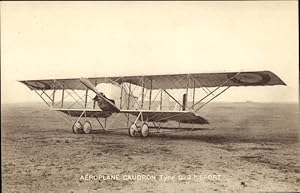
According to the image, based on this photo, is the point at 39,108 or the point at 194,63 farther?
the point at 39,108

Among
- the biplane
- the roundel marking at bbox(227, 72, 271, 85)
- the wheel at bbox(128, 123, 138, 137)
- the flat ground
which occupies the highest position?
the roundel marking at bbox(227, 72, 271, 85)

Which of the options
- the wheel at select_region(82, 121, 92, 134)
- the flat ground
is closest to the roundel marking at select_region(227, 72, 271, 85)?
the flat ground

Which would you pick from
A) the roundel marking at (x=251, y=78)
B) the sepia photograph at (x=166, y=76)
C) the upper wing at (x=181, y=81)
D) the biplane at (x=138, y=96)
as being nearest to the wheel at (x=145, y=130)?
the biplane at (x=138, y=96)

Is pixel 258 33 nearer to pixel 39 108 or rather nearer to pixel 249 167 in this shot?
pixel 249 167

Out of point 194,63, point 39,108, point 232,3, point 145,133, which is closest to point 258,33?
point 232,3

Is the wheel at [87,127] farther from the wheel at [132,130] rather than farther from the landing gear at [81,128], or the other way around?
the wheel at [132,130]

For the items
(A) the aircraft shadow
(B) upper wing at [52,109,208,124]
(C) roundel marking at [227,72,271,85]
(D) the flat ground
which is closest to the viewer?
(D) the flat ground

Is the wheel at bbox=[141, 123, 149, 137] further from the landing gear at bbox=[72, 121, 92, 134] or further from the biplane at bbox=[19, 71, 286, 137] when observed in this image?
the landing gear at bbox=[72, 121, 92, 134]
